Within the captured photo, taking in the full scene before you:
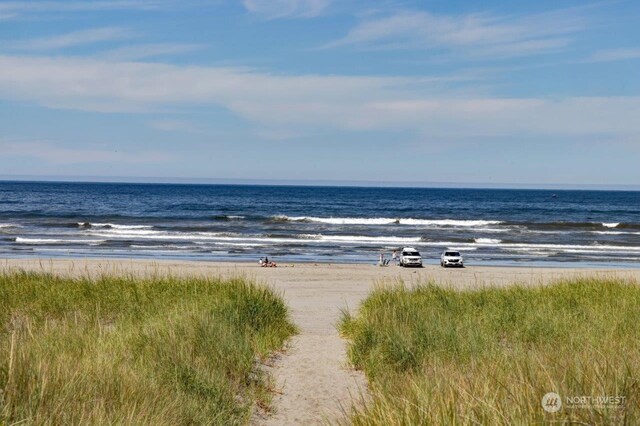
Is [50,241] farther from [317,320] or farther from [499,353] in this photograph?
[499,353]

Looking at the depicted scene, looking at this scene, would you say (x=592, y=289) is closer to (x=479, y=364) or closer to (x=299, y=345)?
(x=299, y=345)

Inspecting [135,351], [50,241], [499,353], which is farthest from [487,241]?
[135,351]

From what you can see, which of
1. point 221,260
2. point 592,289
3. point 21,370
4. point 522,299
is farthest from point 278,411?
point 221,260

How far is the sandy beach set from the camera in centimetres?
962

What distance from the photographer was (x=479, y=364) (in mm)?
8969

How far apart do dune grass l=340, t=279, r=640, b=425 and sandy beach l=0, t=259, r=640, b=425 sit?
504 millimetres

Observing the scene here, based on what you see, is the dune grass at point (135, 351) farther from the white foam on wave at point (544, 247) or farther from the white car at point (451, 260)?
the white foam on wave at point (544, 247)

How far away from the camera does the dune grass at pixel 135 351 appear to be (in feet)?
21.7

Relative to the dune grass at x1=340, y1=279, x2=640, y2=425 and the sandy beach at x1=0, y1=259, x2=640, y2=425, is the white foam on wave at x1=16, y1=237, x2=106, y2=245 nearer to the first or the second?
the sandy beach at x1=0, y1=259, x2=640, y2=425

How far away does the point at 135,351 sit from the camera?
965 centimetres

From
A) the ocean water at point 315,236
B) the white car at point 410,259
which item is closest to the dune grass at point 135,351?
the white car at point 410,259

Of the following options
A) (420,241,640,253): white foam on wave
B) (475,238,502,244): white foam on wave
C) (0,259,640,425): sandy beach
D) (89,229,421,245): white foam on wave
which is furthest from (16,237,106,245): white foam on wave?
(475,238,502,244): white foam on wave

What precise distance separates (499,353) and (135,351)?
5.17m

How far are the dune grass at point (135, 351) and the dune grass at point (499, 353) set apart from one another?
6.05ft
